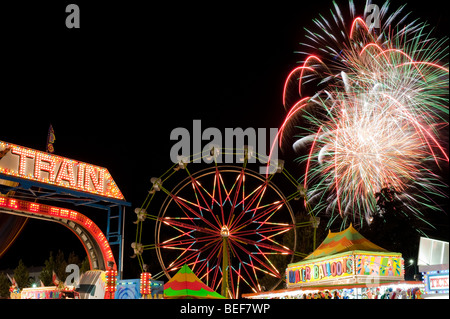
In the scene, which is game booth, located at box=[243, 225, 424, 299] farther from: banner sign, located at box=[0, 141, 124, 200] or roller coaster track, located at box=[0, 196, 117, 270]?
banner sign, located at box=[0, 141, 124, 200]

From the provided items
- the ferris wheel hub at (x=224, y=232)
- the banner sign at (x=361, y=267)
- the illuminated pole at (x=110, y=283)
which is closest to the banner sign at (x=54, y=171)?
the illuminated pole at (x=110, y=283)

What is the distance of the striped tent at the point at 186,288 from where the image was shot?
22.0m

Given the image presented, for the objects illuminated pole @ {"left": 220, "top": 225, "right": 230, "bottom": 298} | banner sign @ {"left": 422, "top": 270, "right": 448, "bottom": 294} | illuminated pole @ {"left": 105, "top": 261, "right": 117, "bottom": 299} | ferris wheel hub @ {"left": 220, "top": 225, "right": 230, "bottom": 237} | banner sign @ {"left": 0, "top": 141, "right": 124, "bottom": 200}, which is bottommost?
banner sign @ {"left": 422, "top": 270, "right": 448, "bottom": 294}

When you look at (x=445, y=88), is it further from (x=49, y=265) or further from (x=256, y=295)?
(x=49, y=265)

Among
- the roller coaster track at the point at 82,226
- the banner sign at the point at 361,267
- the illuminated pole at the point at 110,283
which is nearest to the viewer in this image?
the banner sign at the point at 361,267

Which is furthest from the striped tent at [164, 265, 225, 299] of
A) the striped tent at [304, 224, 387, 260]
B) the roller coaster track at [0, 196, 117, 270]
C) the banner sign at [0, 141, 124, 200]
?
the banner sign at [0, 141, 124, 200]

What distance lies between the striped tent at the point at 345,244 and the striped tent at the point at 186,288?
4741 millimetres

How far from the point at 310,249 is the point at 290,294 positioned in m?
22.3

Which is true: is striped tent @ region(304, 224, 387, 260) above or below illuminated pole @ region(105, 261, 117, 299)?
above

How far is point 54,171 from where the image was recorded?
24219mm

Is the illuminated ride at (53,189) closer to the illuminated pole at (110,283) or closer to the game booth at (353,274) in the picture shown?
the illuminated pole at (110,283)

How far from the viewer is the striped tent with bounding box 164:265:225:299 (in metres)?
22.0

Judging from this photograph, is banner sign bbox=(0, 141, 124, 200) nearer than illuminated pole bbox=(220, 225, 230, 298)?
Yes

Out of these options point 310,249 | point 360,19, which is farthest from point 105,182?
point 310,249
